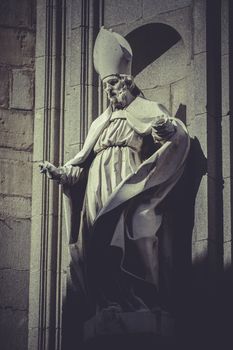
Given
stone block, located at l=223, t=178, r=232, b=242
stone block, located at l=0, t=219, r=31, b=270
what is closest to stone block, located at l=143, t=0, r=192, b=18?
stone block, located at l=223, t=178, r=232, b=242

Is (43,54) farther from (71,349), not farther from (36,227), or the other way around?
(71,349)

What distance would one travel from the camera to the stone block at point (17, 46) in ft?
54.9

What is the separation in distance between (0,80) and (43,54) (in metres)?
0.40

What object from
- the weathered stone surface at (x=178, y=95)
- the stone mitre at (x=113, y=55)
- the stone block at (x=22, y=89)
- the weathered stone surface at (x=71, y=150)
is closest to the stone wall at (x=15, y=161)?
the stone block at (x=22, y=89)

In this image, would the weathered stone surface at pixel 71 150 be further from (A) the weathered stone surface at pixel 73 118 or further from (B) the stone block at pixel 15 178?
(B) the stone block at pixel 15 178

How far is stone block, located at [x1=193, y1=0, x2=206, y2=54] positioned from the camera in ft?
52.0

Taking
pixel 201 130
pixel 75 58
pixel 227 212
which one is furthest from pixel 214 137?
pixel 75 58

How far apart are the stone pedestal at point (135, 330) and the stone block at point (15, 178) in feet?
5.03

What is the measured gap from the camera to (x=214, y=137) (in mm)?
15633

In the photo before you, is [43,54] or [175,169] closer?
[175,169]

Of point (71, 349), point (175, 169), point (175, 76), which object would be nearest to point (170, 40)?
point (175, 76)

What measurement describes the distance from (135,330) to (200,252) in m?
0.75

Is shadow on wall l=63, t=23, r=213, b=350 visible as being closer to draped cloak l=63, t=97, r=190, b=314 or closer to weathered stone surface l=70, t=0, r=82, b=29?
draped cloak l=63, t=97, r=190, b=314

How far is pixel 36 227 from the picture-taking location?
638 inches
